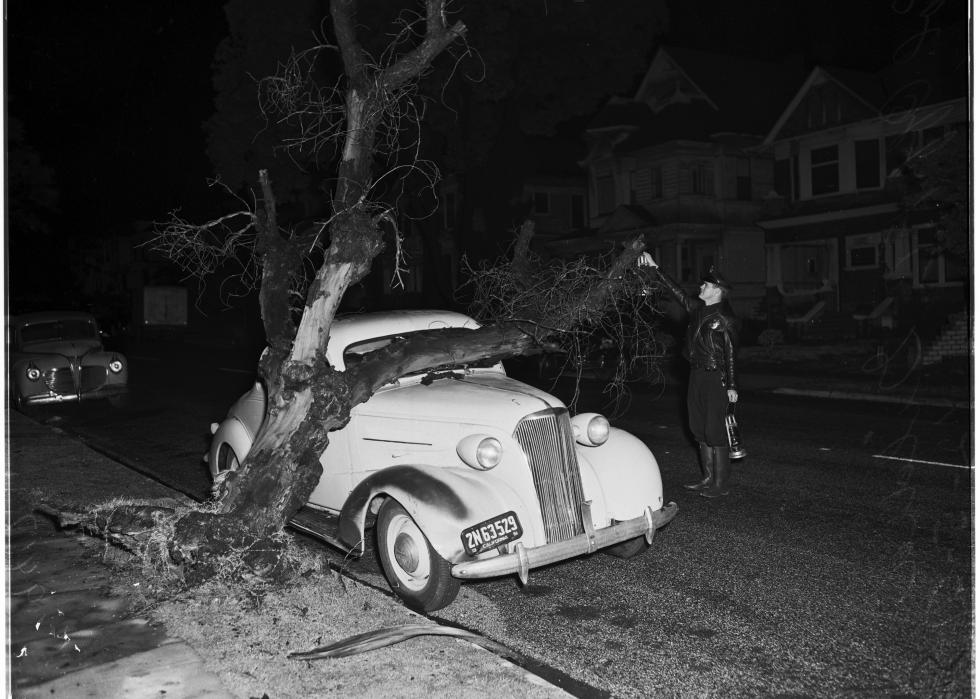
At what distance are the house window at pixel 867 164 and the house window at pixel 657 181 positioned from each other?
7301 millimetres

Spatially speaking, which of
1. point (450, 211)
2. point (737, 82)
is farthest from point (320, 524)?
point (450, 211)

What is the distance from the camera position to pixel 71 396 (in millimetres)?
14727

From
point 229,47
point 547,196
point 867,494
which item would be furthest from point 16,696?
point 547,196

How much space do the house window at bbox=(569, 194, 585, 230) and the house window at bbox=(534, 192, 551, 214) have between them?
1.26m

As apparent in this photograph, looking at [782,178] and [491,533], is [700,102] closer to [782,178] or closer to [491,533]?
[782,178]

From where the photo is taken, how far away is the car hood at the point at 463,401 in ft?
17.7

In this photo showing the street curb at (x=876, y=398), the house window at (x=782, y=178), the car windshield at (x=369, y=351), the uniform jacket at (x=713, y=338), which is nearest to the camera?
the car windshield at (x=369, y=351)

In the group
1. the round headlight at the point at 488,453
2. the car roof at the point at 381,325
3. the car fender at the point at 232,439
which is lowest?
the car fender at the point at 232,439

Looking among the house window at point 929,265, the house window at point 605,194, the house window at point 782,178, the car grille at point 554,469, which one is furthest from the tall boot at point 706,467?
the house window at point 605,194

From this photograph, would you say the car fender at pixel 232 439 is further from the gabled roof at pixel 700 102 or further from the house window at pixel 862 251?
the gabled roof at pixel 700 102

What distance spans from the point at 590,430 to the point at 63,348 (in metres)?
12.3

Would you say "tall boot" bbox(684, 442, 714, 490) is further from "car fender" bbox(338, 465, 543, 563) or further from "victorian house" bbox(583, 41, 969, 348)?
"victorian house" bbox(583, 41, 969, 348)

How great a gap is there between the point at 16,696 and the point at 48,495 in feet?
15.2

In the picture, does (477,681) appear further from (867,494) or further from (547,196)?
(547,196)
